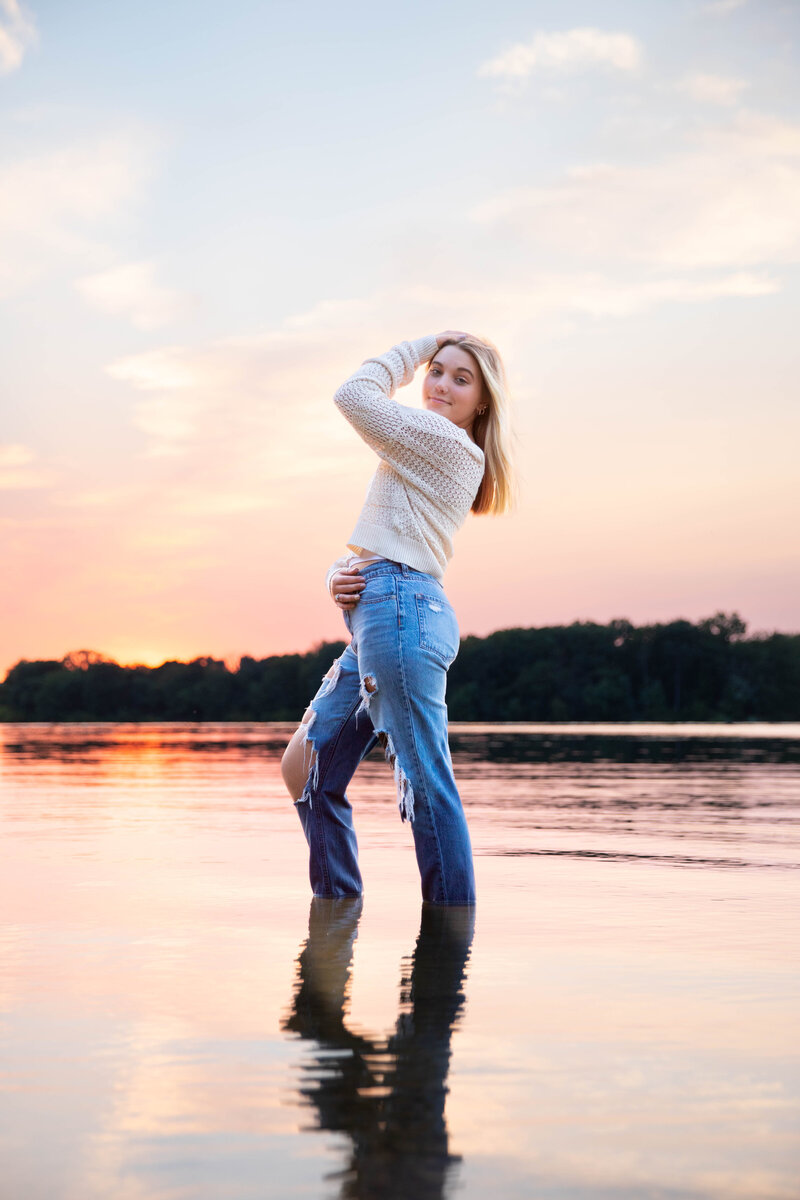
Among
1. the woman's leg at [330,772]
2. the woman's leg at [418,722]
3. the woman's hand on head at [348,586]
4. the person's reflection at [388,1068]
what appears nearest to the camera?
the person's reflection at [388,1068]

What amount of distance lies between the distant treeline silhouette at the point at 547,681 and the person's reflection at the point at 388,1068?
7125 centimetres

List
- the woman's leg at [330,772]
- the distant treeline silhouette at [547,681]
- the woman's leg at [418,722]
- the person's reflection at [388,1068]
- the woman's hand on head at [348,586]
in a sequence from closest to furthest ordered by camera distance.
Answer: the person's reflection at [388,1068] → the woman's leg at [418,722] → the woman's hand on head at [348,586] → the woman's leg at [330,772] → the distant treeline silhouette at [547,681]

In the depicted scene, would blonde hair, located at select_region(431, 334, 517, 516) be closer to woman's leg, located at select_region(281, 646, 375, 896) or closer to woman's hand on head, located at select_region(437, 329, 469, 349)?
woman's hand on head, located at select_region(437, 329, 469, 349)

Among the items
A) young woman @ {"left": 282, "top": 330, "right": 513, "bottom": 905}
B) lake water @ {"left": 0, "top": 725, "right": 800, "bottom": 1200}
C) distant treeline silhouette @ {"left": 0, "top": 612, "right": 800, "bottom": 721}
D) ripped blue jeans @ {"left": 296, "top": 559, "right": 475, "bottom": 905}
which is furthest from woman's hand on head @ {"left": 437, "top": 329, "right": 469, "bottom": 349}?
distant treeline silhouette @ {"left": 0, "top": 612, "right": 800, "bottom": 721}

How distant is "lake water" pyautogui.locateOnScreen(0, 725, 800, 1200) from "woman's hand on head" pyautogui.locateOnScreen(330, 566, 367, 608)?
0.94 metres

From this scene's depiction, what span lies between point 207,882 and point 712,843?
2.47 m

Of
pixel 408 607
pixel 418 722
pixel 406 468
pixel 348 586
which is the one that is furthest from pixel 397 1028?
pixel 406 468

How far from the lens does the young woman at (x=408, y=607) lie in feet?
11.7

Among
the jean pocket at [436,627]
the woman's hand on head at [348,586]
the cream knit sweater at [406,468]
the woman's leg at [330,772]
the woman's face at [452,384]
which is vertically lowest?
the woman's leg at [330,772]

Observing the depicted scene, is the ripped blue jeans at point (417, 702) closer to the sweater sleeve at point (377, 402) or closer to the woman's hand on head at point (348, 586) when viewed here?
the woman's hand on head at point (348, 586)

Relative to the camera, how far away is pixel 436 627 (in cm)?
363

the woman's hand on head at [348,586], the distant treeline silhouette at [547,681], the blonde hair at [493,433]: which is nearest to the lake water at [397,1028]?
the woman's hand on head at [348,586]

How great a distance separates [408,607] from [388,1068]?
71.3 inches

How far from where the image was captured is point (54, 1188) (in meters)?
1.46
